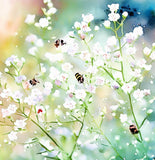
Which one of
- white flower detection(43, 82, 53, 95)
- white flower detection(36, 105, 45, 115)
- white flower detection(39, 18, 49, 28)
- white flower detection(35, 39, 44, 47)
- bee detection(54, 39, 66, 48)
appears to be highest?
white flower detection(39, 18, 49, 28)

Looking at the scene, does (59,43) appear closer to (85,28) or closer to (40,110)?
(85,28)

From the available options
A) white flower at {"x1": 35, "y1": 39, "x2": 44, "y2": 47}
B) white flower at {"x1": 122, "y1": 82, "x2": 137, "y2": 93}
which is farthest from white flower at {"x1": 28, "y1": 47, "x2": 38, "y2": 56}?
white flower at {"x1": 122, "y1": 82, "x2": 137, "y2": 93}

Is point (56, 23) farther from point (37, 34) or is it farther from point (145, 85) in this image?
point (145, 85)

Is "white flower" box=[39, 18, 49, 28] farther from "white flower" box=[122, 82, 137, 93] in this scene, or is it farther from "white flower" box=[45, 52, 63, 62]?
"white flower" box=[122, 82, 137, 93]

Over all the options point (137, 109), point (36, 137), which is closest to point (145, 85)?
point (137, 109)

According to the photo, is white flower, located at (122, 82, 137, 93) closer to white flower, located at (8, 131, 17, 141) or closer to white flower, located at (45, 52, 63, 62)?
white flower, located at (45, 52, 63, 62)

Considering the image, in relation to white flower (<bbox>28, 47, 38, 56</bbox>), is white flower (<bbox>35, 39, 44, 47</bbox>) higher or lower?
higher

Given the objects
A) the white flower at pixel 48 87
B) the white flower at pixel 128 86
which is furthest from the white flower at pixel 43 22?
the white flower at pixel 128 86

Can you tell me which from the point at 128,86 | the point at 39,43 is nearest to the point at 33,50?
the point at 39,43

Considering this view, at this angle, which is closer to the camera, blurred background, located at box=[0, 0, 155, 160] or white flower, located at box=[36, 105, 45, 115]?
white flower, located at box=[36, 105, 45, 115]
